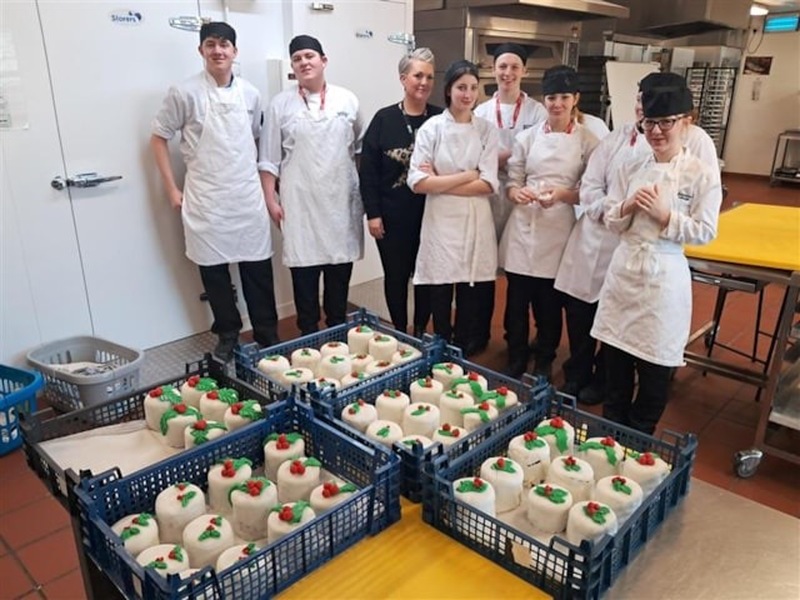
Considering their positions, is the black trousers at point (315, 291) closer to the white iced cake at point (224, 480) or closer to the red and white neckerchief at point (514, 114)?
the red and white neckerchief at point (514, 114)

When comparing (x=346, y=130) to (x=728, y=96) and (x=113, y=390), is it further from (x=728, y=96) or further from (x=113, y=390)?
(x=728, y=96)

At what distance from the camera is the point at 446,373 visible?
1645 mm

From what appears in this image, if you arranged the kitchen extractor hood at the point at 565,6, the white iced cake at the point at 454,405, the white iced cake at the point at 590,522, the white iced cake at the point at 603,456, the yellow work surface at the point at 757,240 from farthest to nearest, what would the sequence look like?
the kitchen extractor hood at the point at 565,6, the yellow work surface at the point at 757,240, the white iced cake at the point at 454,405, the white iced cake at the point at 603,456, the white iced cake at the point at 590,522

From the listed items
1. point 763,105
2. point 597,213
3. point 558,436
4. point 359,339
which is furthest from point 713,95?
point 558,436

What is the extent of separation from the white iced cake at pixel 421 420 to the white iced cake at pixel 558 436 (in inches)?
9.4

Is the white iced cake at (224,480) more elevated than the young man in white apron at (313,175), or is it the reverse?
the young man in white apron at (313,175)

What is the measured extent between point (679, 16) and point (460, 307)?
403 centimetres

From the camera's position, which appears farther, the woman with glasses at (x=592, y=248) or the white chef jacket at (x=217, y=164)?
the white chef jacket at (x=217, y=164)

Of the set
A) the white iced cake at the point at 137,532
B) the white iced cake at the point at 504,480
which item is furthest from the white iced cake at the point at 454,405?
the white iced cake at the point at 137,532

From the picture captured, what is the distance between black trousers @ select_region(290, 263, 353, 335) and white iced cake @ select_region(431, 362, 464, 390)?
4.74ft

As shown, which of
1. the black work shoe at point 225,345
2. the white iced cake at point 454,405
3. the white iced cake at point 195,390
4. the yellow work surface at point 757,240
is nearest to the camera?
the white iced cake at point 454,405

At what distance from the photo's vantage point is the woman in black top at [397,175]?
8.73 ft

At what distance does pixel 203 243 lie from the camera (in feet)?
9.44

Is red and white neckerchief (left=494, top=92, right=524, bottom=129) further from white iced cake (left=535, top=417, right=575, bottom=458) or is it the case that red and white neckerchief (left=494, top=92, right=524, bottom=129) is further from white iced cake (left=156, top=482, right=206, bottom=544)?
white iced cake (left=156, top=482, right=206, bottom=544)
